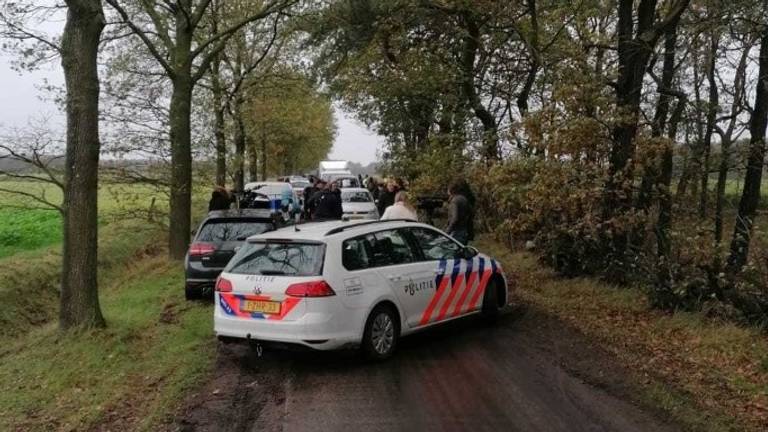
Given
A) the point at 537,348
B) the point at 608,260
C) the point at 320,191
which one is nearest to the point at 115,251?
the point at 320,191

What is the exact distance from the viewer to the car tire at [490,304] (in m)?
10.0

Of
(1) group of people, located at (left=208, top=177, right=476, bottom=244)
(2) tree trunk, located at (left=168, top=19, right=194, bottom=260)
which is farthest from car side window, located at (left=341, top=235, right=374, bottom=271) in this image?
(2) tree trunk, located at (left=168, top=19, right=194, bottom=260)

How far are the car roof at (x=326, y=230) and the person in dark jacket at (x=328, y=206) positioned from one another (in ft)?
26.9

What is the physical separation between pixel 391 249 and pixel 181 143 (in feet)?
34.1

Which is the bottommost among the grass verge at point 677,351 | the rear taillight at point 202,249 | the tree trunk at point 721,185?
the grass verge at point 677,351

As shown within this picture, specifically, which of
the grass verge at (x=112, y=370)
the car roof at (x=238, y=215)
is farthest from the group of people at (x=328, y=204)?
the grass verge at (x=112, y=370)

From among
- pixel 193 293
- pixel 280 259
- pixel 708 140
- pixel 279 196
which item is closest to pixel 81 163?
pixel 193 293

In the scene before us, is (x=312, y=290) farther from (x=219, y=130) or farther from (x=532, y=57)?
(x=219, y=130)

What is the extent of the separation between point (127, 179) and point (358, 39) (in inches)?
285

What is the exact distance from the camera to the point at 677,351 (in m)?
8.64

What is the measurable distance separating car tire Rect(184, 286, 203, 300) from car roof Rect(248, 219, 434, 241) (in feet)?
14.6

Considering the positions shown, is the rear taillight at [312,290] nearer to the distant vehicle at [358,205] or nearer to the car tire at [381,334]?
the car tire at [381,334]

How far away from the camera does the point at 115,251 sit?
77.7 ft

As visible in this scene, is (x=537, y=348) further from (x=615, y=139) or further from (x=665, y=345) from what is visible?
(x=615, y=139)
